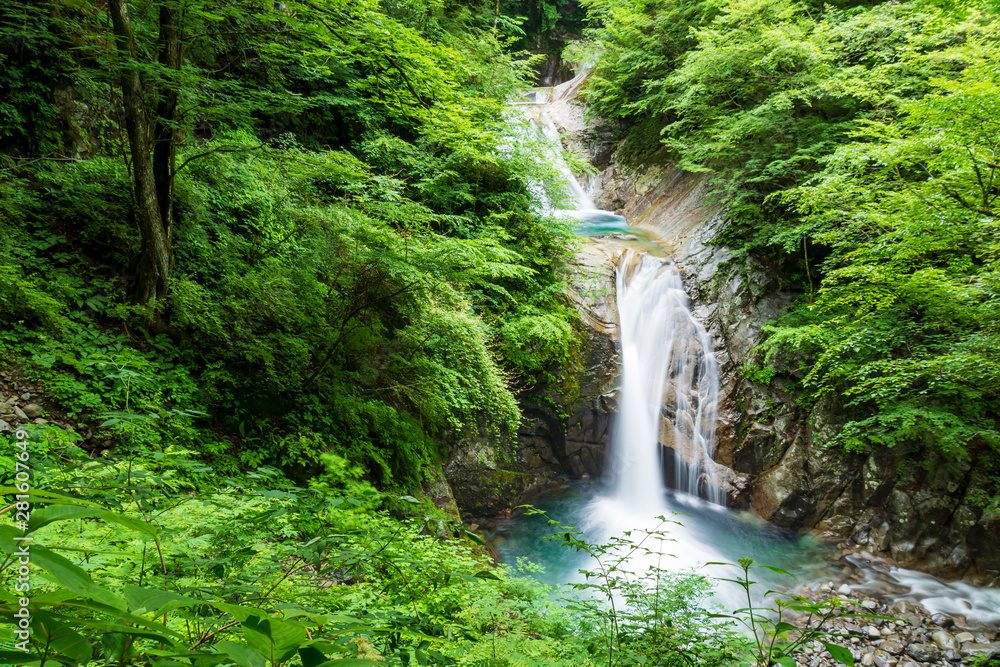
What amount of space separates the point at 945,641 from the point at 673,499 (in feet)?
13.0

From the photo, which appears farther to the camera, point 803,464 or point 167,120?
point 803,464

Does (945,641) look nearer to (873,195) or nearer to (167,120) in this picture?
(873,195)

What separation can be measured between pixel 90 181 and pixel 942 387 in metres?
10.5

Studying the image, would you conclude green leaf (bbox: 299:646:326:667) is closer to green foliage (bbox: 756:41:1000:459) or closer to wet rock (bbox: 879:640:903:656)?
green foliage (bbox: 756:41:1000:459)

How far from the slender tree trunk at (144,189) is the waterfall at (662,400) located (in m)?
8.10

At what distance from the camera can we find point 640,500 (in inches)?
340

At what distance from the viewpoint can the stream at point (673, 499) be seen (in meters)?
6.54

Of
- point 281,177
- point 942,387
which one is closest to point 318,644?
point 281,177

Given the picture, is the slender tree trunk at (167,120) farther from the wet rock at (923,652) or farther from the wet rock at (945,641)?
the wet rock at (945,641)

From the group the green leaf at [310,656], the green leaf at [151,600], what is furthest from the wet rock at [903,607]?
the green leaf at [151,600]

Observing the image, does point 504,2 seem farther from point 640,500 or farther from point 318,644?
point 318,644

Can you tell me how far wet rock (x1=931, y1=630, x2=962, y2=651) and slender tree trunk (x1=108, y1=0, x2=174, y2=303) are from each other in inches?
379

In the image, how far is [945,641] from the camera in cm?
545

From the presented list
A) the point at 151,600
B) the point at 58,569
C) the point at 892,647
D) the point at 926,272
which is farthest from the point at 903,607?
the point at 58,569
